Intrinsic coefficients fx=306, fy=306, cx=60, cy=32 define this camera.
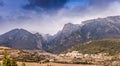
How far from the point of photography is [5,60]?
88500 millimetres

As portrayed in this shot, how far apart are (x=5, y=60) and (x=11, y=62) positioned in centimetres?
409

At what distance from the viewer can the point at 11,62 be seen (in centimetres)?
9231
